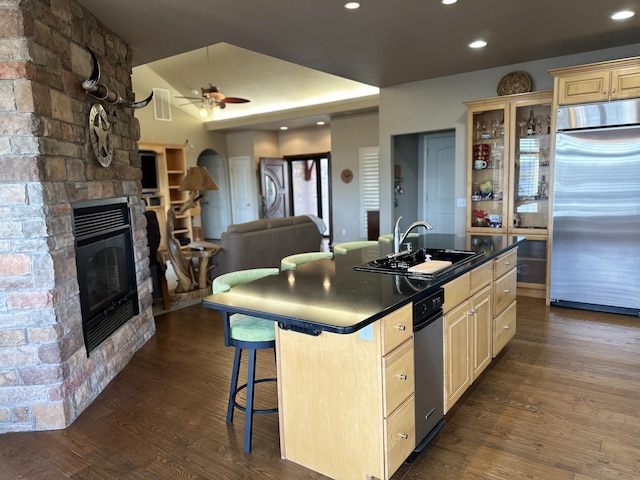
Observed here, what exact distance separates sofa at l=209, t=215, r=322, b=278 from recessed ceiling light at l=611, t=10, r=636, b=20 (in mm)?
4183

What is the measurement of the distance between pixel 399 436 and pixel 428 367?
384 mm

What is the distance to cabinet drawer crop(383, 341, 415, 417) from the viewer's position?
1831mm

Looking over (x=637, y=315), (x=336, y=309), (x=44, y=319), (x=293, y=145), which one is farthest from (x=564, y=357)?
(x=293, y=145)

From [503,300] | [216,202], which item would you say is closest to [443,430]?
[503,300]

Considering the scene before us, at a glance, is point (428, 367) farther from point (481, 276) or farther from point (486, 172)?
point (486, 172)

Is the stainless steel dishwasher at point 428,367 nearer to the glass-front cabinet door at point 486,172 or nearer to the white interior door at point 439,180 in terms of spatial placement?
the glass-front cabinet door at point 486,172

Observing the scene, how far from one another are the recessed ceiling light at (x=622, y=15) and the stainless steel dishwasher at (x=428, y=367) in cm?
306

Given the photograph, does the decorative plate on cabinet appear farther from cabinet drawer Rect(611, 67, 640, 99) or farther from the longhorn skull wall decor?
the longhorn skull wall decor

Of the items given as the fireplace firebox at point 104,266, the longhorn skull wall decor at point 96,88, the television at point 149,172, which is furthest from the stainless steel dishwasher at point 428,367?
the television at point 149,172

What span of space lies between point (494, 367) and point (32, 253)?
315 cm

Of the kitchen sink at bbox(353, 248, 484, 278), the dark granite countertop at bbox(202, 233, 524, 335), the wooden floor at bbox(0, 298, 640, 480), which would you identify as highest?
the kitchen sink at bbox(353, 248, 484, 278)

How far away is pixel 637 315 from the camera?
4211 mm

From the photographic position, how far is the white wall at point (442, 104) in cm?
490

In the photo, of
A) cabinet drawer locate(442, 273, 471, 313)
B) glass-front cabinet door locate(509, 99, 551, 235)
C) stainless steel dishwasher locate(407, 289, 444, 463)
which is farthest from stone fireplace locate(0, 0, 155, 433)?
glass-front cabinet door locate(509, 99, 551, 235)
